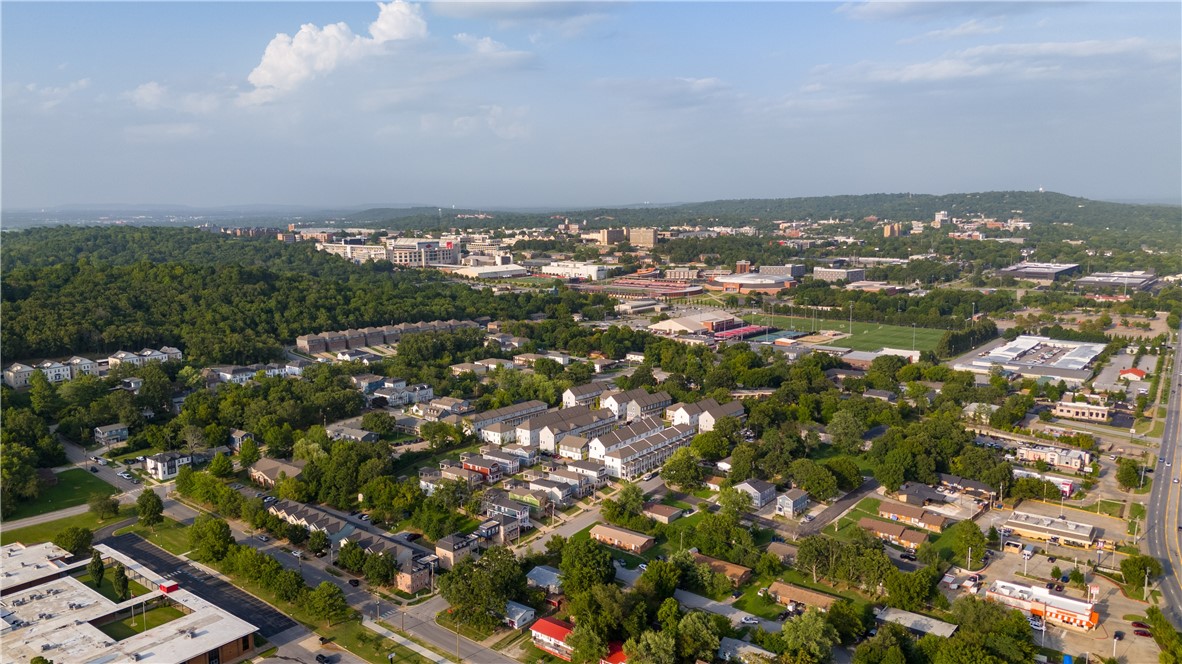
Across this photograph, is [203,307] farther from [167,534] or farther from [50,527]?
[167,534]

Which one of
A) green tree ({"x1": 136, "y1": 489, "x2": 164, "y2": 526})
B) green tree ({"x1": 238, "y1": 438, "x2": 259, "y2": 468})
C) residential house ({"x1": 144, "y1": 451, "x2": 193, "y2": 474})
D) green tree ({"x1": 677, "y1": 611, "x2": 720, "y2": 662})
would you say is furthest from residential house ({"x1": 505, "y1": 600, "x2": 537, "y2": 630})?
residential house ({"x1": 144, "y1": 451, "x2": 193, "y2": 474})

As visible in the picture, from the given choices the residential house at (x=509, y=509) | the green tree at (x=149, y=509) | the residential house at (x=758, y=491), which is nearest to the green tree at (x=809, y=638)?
the residential house at (x=758, y=491)

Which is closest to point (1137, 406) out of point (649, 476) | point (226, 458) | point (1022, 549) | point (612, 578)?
point (1022, 549)

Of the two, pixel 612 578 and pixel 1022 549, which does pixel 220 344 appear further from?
pixel 1022 549

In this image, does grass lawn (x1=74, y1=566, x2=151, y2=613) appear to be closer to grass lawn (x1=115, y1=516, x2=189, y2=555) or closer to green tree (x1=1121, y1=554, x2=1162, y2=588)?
grass lawn (x1=115, y1=516, x2=189, y2=555)

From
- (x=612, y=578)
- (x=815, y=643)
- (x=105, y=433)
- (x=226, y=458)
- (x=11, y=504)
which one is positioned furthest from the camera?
(x=105, y=433)

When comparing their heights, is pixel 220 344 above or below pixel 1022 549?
above
